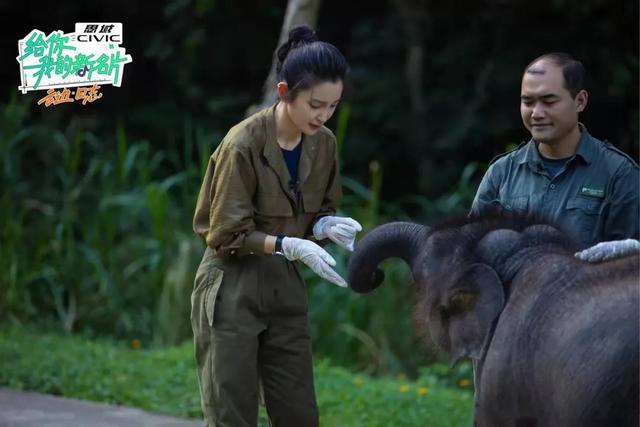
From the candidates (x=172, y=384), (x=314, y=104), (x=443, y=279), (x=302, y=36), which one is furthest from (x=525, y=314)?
(x=172, y=384)

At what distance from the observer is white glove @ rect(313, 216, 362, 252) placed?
4383 millimetres

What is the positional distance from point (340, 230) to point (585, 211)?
89 cm

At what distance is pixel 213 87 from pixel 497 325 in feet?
26.3

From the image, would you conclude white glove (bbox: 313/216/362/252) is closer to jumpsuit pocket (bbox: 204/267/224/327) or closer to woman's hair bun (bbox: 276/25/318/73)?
jumpsuit pocket (bbox: 204/267/224/327)

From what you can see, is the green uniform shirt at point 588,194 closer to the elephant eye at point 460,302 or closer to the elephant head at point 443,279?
the elephant head at point 443,279

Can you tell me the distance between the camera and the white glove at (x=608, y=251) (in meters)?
3.61

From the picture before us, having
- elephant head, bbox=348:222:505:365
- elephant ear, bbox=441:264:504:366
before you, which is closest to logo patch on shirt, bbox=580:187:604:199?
elephant head, bbox=348:222:505:365

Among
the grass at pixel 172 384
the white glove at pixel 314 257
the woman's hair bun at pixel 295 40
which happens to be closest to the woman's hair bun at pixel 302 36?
the woman's hair bun at pixel 295 40

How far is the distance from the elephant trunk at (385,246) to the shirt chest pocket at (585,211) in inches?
21.5

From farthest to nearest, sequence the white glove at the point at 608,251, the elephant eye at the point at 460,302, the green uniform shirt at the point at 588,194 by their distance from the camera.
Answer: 1. the green uniform shirt at the point at 588,194
2. the elephant eye at the point at 460,302
3. the white glove at the point at 608,251

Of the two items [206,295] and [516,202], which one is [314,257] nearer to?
[206,295]

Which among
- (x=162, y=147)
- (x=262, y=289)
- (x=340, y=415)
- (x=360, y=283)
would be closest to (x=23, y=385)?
(x=340, y=415)

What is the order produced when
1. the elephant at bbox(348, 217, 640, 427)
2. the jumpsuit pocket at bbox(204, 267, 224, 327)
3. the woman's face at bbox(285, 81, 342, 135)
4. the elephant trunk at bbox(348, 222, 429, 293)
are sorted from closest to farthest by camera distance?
the elephant at bbox(348, 217, 640, 427) → the elephant trunk at bbox(348, 222, 429, 293) → the woman's face at bbox(285, 81, 342, 135) → the jumpsuit pocket at bbox(204, 267, 224, 327)

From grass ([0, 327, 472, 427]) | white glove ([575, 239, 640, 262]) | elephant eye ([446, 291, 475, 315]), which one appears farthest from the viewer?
grass ([0, 327, 472, 427])
